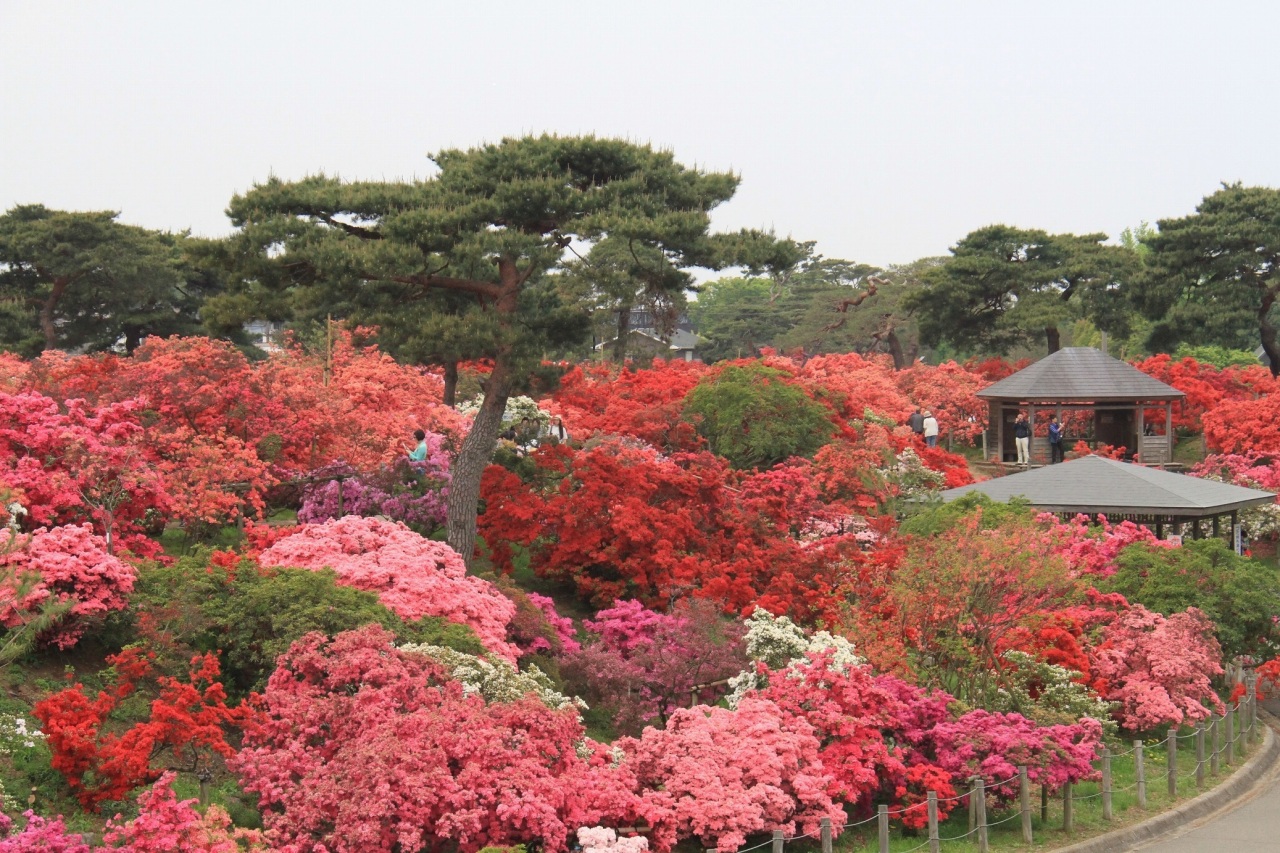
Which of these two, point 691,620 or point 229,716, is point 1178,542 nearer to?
point 691,620

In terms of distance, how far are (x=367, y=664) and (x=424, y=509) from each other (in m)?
8.00

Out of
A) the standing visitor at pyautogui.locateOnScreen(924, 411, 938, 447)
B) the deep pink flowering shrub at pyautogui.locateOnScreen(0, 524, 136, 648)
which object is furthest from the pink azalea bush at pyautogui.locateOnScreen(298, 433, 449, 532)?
→ the standing visitor at pyautogui.locateOnScreen(924, 411, 938, 447)

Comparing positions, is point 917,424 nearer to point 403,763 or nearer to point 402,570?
point 402,570

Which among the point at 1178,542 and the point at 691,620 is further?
the point at 1178,542

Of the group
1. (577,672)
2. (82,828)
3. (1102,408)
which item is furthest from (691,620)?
(1102,408)

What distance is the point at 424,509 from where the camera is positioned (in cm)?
1855

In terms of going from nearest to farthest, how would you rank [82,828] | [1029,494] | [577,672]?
[82,828], [577,672], [1029,494]

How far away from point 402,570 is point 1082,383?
2479cm

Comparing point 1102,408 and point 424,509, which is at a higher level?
point 1102,408

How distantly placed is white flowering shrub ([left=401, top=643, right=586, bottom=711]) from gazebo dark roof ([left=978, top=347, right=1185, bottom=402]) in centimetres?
2521

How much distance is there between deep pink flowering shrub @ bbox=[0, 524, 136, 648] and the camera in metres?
11.5

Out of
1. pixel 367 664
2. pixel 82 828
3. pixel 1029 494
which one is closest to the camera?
pixel 82 828

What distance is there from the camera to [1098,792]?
45.9ft

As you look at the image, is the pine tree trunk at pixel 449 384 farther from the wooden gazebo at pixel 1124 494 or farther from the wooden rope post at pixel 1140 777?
the wooden rope post at pixel 1140 777
